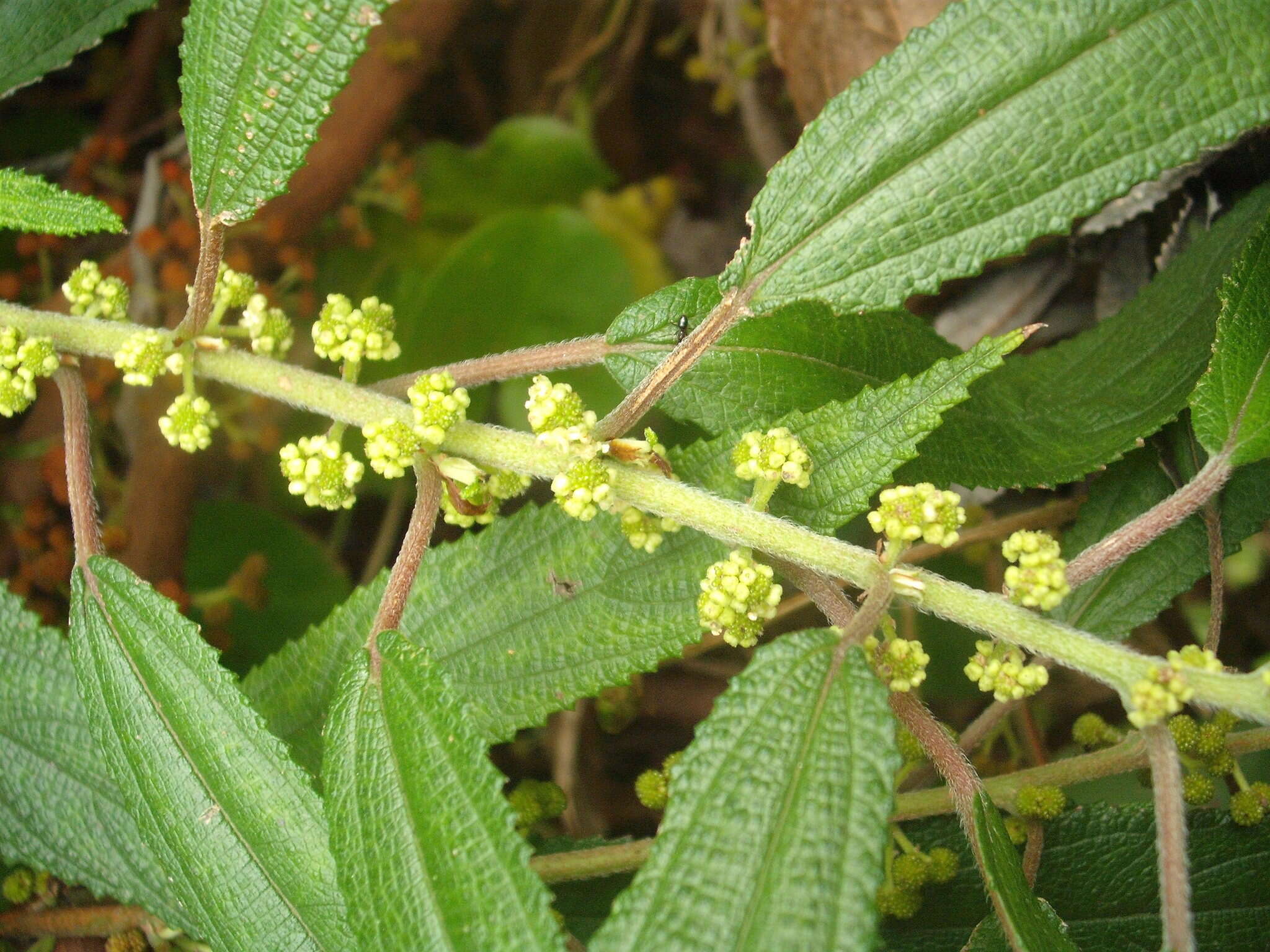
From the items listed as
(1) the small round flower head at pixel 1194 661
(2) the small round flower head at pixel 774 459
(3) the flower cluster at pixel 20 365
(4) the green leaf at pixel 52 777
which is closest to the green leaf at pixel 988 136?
(2) the small round flower head at pixel 774 459

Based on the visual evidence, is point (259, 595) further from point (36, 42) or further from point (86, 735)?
point (36, 42)

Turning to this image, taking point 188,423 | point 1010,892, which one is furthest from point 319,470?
point 1010,892

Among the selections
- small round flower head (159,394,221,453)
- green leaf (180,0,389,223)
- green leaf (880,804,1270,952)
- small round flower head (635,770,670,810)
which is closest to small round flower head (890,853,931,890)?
green leaf (880,804,1270,952)

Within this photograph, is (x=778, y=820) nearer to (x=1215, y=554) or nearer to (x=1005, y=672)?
(x=1005, y=672)

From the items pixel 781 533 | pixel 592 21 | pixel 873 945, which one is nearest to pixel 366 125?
pixel 592 21

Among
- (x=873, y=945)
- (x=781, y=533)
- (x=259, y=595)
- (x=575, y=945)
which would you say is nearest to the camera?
(x=873, y=945)

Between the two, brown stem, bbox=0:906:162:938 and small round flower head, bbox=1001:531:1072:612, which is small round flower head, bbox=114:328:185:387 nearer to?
brown stem, bbox=0:906:162:938
